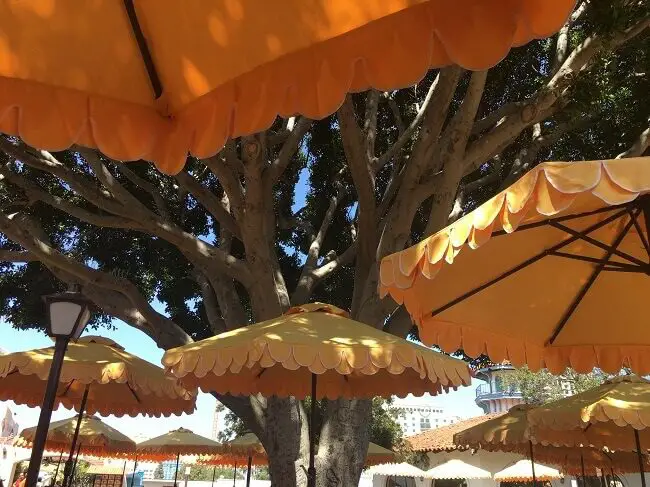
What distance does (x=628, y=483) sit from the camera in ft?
63.2

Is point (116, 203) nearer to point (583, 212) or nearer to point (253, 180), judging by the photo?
point (253, 180)

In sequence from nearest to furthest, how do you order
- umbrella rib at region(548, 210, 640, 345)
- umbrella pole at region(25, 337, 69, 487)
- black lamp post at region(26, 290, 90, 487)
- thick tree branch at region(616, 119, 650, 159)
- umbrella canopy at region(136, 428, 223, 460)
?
umbrella rib at region(548, 210, 640, 345) < umbrella pole at region(25, 337, 69, 487) < black lamp post at region(26, 290, 90, 487) < thick tree branch at region(616, 119, 650, 159) < umbrella canopy at region(136, 428, 223, 460)

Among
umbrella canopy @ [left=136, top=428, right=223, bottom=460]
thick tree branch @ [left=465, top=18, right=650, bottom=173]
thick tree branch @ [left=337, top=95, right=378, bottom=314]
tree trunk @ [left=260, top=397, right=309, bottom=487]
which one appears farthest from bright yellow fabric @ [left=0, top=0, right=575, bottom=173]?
umbrella canopy @ [left=136, top=428, right=223, bottom=460]

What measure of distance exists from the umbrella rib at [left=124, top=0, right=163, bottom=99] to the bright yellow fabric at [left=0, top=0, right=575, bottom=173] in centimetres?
2

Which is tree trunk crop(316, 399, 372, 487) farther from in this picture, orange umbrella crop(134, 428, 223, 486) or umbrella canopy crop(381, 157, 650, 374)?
orange umbrella crop(134, 428, 223, 486)

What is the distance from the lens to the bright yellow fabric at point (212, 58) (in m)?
1.57

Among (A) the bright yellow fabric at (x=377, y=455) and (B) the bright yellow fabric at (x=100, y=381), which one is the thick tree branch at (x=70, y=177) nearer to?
(B) the bright yellow fabric at (x=100, y=381)

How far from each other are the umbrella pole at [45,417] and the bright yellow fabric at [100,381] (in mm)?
698

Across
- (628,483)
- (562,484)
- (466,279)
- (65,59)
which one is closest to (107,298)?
(466,279)

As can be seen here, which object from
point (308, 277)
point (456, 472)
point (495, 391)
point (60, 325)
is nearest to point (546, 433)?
point (308, 277)

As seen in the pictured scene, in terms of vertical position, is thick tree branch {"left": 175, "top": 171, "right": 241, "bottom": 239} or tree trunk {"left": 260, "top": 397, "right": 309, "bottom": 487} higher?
thick tree branch {"left": 175, "top": 171, "right": 241, "bottom": 239}

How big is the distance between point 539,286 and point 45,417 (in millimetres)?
3978

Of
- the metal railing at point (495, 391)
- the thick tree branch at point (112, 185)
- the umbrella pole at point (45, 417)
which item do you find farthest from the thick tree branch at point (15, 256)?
the metal railing at point (495, 391)

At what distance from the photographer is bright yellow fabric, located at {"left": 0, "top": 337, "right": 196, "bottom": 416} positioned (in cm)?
529
